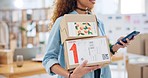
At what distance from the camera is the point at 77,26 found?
115 cm

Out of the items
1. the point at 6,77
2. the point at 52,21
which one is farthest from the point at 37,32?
the point at 52,21

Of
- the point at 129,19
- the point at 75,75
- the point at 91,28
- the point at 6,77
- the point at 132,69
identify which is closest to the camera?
the point at 75,75

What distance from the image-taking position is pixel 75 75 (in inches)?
42.1

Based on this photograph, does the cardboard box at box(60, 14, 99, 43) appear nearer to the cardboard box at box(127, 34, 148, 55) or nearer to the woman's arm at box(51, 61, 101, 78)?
the woman's arm at box(51, 61, 101, 78)

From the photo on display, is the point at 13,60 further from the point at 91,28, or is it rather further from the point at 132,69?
the point at 91,28

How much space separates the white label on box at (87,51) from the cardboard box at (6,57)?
79.1 inches

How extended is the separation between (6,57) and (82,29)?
2.03 m

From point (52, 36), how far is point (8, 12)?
19.9 feet

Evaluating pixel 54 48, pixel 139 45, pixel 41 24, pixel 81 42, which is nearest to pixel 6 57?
pixel 139 45

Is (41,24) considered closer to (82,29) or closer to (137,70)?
(137,70)

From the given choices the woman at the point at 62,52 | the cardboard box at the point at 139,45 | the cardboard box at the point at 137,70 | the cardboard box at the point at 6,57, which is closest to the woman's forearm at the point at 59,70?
the woman at the point at 62,52

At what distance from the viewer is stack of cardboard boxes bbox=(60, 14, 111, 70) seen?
111 centimetres

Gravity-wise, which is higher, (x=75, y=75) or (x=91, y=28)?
(x=91, y=28)

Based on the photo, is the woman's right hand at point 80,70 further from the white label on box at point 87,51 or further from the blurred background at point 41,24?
the blurred background at point 41,24
